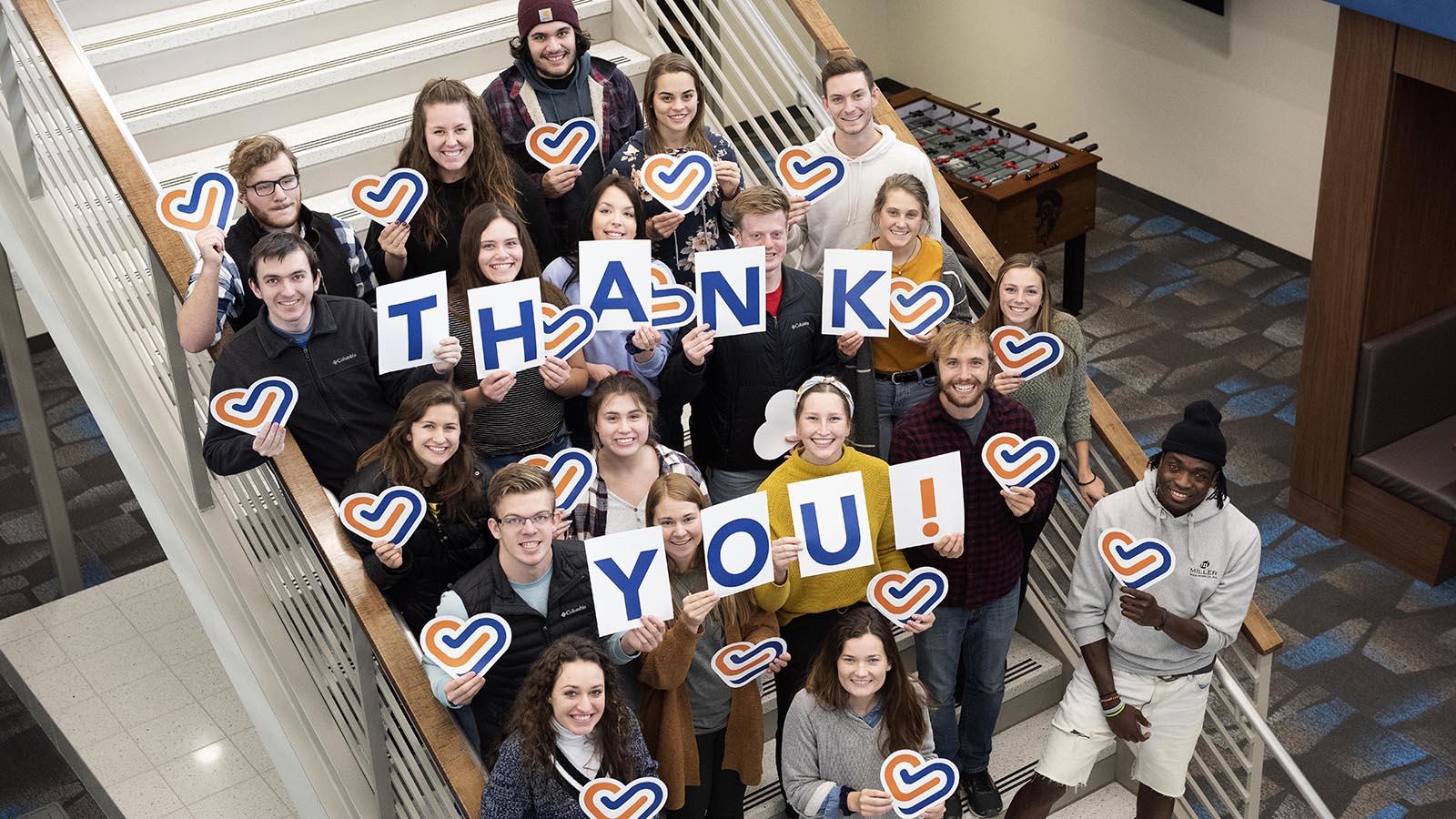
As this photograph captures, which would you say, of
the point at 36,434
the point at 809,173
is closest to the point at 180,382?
the point at 809,173

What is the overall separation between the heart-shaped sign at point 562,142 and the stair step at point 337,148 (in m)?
0.97

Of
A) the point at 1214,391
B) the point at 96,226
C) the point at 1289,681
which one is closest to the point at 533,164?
the point at 96,226

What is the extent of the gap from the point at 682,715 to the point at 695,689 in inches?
4.8

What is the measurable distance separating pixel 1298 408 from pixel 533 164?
4203 millimetres

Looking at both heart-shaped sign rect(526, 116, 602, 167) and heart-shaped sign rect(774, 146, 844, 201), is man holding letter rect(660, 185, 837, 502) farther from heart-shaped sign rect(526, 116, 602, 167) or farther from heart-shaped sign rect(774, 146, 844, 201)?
heart-shaped sign rect(526, 116, 602, 167)

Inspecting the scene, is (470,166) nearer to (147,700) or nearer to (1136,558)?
(1136,558)

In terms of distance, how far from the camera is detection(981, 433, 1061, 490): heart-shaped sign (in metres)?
4.55

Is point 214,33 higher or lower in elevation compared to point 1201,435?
higher

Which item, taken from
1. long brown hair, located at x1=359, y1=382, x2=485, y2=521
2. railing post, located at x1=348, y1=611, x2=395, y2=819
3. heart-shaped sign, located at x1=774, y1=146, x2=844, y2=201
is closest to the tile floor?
railing post, located at x1=348, y1=611, x2=395, y2=819

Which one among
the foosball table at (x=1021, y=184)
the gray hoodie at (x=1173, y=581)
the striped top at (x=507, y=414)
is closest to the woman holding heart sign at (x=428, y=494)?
the striped top at (x=507, y=414)

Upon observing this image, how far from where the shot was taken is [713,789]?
457cm

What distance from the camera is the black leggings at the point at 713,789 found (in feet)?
14.6

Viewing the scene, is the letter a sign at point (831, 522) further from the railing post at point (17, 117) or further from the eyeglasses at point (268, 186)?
the railing post at point (17, 117)

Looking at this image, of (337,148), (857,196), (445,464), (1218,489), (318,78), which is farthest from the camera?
(318,78)
